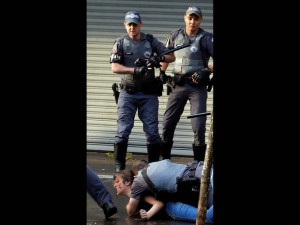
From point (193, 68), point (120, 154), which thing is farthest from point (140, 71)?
point (120, 154)

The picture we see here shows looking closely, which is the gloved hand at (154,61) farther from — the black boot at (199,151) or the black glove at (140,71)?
the black boot at (199,151)

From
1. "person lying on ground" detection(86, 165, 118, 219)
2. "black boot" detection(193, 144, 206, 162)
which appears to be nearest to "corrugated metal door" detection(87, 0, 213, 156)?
"black boot" detection(193, 144, 206, 162)

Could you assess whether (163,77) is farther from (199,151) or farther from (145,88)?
(199,151)

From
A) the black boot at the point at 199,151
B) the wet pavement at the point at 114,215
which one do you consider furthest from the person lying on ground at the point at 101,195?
the black boot at the point at 199,151

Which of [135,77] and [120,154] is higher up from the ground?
[135,77]

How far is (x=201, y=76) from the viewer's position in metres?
10.4

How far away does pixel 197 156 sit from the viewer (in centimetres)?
1090

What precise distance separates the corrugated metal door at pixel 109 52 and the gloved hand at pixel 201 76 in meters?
2.59

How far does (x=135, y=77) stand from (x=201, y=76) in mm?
719

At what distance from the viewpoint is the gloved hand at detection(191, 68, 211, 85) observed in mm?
10414
